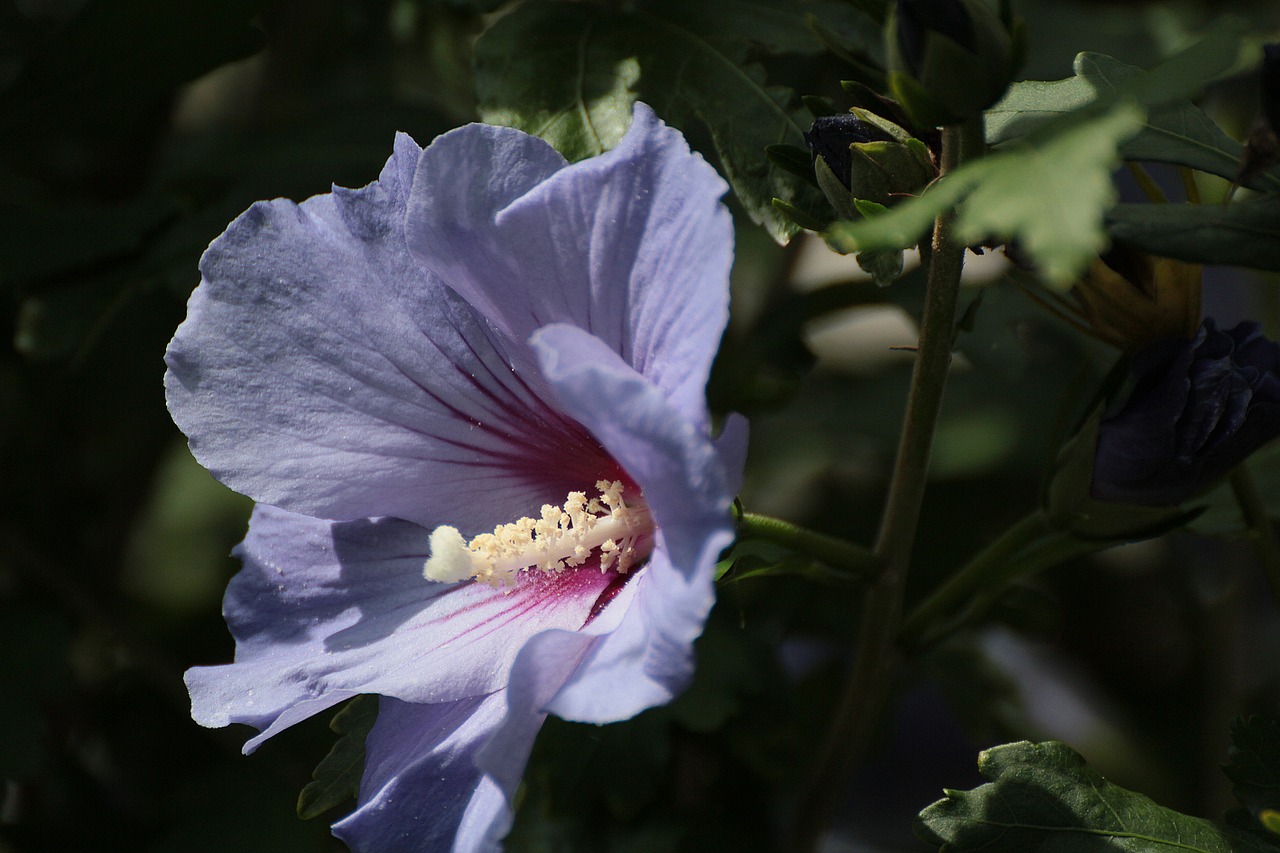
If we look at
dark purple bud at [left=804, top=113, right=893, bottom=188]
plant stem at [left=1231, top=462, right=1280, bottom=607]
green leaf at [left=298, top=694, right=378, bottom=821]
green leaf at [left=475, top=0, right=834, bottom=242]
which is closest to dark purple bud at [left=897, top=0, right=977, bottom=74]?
dark purple bud at [left=804, top=113, right=893, bottom=188]

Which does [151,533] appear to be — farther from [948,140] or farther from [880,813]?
[948,140]

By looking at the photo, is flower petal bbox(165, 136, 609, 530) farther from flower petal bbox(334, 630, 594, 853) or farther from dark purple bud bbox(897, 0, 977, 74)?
dark purple bud bbox(897, 0, 977, 74)

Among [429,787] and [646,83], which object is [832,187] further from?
[429,787]

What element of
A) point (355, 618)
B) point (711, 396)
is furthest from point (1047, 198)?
point (711, 396)

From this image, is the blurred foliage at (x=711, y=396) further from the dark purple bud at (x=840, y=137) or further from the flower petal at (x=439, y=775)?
the flower petal at (x=439, y=775)

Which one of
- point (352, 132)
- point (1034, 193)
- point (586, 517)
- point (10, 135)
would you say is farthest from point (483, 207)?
point (10, 135)

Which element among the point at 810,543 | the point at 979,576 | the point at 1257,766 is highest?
the point at 810,543
